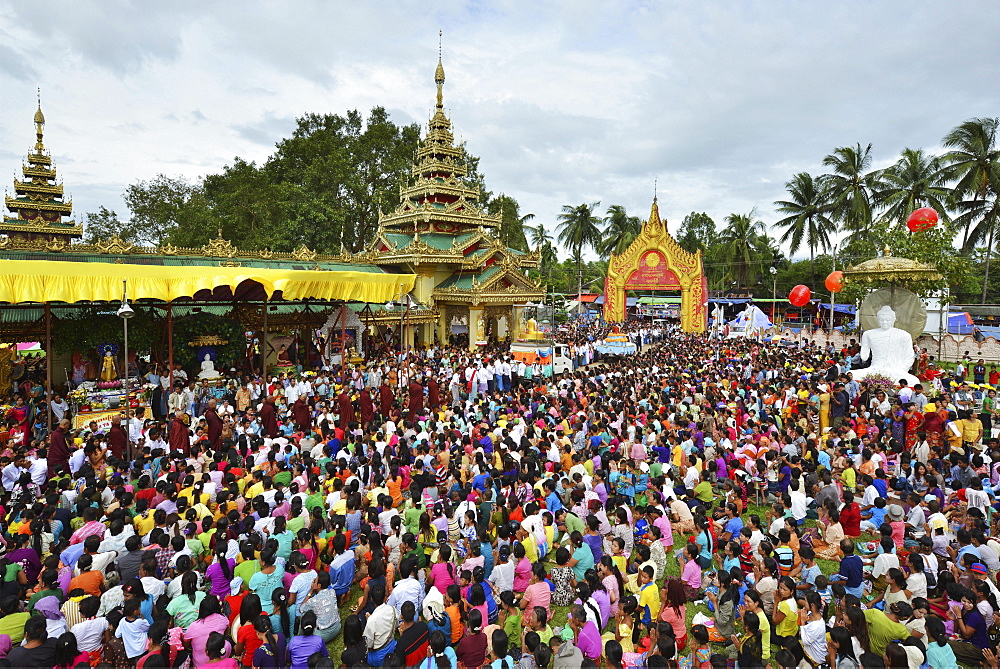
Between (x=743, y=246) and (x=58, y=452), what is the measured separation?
51291 millimetres

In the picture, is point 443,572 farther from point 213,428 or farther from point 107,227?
point 107,227

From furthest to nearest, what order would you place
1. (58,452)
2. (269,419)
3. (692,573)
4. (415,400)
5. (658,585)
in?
(415,400), (269,419), (58,452), (658,585), (692,573)

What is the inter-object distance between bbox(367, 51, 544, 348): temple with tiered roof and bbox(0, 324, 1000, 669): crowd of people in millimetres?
15954

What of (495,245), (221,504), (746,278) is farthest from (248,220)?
(746,278)

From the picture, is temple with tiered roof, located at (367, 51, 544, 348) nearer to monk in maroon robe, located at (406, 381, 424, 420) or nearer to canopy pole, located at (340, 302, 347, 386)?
canopy pole, located at (340, 302, 347, 386)

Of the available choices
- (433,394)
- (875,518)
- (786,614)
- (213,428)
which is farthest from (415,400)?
(786,614)

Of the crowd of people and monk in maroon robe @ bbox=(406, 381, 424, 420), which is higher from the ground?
monk in maroon robe @ bbox=(406, 381, 424, 420)

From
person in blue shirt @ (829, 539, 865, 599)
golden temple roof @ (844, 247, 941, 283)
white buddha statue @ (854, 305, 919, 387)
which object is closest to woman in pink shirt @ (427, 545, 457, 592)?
person in blue shirt @ (829, 539, 865, 599)

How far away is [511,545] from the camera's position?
21.0ft

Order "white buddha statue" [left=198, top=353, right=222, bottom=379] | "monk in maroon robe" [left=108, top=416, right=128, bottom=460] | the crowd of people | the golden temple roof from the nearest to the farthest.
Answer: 1. the crowd of people
2. "monk in maroon robe" [left=108, top=416, right=128, bottom=460]
3. the golden temple roof
4. "white buddha statue" [left=198, top=353, right=222, bottom=379]

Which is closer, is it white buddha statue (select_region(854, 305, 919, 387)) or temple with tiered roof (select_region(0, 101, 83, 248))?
white buddha statue (select_region(854, 305, 919, 387))

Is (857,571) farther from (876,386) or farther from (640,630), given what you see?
(876,386)

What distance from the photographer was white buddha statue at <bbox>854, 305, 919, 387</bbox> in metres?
14.9

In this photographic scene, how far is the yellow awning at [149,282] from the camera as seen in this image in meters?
10.9
